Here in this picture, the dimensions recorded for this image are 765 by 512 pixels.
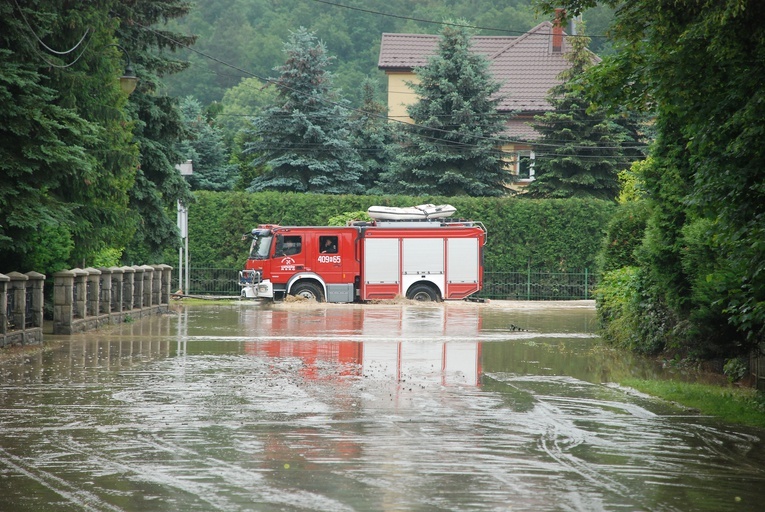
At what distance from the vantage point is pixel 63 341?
19.6m

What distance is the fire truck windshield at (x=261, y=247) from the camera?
32.3 m

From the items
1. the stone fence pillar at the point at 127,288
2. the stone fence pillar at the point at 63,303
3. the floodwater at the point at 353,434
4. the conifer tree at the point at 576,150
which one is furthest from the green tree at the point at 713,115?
the conifer tree at the point at 576,150

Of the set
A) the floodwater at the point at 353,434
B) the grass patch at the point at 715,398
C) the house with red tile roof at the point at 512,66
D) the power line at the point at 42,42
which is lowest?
the floodwater at the point at 353,434

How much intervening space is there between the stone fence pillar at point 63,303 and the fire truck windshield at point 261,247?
452 inches

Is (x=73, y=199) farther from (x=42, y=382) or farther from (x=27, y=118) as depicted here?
(x=42, y=382)

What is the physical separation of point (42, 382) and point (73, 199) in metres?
9.84

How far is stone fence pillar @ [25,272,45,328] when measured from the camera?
19.1 metres

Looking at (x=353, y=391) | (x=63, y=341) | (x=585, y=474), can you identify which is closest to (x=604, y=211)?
(x=63, y=341)

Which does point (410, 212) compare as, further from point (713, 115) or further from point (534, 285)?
point (713, 115)

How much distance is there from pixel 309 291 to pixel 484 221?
8.56 m

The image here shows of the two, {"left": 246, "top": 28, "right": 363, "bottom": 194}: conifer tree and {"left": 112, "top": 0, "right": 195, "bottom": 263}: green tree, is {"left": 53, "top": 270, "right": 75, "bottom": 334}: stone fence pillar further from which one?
{"left": 246, "top": 28, "right": 363, "bottom": 194}: conifer tree

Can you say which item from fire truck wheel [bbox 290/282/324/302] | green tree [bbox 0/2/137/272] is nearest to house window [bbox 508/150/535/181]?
fire truck wheel [bbox 290/282/324/302]

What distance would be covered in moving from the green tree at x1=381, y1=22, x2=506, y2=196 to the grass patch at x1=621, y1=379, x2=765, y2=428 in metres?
28.3

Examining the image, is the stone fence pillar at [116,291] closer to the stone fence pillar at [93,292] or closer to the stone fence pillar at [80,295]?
the stone fence pillar at [93,292]
